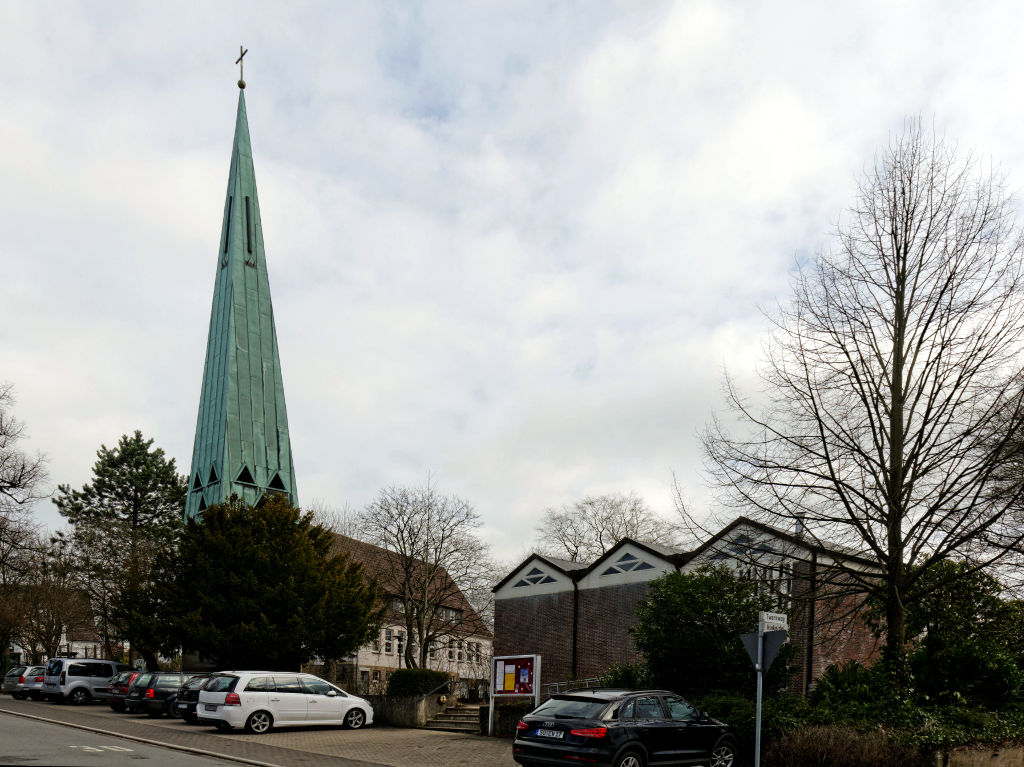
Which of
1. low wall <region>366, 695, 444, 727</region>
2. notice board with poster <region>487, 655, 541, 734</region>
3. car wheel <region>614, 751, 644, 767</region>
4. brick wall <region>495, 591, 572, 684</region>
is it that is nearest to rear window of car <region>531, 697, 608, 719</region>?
car wheel <region>614, 751, 644, 767</region>

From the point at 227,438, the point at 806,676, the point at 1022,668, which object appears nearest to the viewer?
the point at 1022,668

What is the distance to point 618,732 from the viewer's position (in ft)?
43.5

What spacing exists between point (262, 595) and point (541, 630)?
10.4 metres

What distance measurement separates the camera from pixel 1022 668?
773 inches

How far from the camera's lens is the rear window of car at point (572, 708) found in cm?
1352

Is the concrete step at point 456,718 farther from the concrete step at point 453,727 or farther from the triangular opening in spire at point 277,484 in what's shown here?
the triangular opening in spire at point 277,484

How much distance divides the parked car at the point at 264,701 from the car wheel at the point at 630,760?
36.5 feet

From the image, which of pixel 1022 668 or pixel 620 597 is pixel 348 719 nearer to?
pixel 620 597

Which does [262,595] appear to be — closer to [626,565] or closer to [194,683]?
[194,683]

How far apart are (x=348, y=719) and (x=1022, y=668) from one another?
15650 millimetres

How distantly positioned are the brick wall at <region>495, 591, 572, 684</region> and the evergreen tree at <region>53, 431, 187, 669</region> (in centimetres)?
1699

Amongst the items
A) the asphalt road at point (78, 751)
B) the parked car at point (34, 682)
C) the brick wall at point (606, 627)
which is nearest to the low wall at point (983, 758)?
the asphalt road at point (78, 751)

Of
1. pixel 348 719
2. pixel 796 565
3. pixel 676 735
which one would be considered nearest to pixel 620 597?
pixel 348 719

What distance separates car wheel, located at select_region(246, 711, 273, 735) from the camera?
21297 mm
